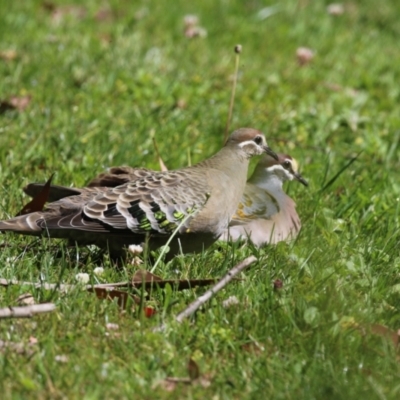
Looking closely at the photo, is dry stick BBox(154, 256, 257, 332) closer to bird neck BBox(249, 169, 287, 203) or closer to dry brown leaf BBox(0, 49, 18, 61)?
bird neck BBox(249, 169, 287, 203)

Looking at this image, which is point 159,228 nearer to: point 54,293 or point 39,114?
point 54,293

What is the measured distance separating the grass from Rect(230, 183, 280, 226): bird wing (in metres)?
0.22

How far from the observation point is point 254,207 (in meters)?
5.62

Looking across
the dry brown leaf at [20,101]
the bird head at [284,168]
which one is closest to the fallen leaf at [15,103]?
the dry brown leaf at [20,101]

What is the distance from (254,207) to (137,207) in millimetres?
1189

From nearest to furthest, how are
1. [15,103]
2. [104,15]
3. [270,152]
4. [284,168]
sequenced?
[270,152], [284,168], [15,103], [104,15]

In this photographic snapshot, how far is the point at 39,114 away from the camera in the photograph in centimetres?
676

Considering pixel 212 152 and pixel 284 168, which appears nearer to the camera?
pixel 284 168

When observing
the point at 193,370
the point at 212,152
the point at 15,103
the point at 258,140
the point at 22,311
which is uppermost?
the point at 258,140

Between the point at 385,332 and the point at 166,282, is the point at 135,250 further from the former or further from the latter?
the point at 385,332

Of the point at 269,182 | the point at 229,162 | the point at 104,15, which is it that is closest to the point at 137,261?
the point at 229,162

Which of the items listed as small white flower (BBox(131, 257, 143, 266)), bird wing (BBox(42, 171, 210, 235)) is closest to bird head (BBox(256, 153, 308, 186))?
bird wing (BBox(42, 171, 210, 235))

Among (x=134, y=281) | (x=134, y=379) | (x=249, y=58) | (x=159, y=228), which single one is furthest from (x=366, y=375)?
(x=249, y=58)

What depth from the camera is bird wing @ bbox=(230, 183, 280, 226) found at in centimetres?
545
